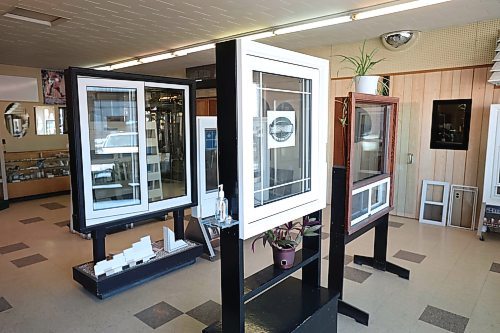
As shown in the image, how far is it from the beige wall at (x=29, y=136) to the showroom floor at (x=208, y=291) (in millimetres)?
3571

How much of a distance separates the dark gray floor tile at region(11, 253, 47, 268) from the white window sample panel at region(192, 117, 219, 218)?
6.04 feet

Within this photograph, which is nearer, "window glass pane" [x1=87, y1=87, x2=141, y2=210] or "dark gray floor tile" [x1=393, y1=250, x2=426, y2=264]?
"window glass pane" [x1=87, y1=87, x2=141, y2=210]

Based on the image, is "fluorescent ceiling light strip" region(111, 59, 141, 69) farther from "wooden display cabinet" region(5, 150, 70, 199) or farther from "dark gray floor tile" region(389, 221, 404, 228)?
"dark gray floor tile" region(389, 221, 404, 228)

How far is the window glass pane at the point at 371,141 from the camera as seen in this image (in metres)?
3.04

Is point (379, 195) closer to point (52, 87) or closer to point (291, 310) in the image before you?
point (291, 310)

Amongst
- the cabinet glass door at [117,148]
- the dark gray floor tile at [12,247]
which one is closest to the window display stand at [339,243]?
the cabinet glass door at [117,148]

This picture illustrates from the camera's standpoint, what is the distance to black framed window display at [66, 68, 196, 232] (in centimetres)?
300

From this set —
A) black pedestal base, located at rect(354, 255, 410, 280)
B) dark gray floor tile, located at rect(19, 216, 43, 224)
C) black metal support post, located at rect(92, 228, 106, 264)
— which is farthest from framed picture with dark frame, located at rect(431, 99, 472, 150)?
dark gray floor tile, located at rect(19, 216, 43, 224)

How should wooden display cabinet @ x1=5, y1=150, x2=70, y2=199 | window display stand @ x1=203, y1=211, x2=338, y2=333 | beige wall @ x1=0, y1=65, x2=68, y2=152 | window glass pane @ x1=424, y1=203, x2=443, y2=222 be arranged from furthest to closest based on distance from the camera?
1. beige wall @ x1=0, y1=65, x2=68, y2=152
2. wooden display cabinet @ x1=5, y1=150, x2=70, y2=199
3. window glass pane @ x1=424, y1=203, x2=443, y2=222
4. window display stand @ x1=203, y1=211, x2=338, y2=333

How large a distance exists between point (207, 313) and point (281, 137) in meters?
1.70

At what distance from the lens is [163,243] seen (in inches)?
156

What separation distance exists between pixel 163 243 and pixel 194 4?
2.78 meters

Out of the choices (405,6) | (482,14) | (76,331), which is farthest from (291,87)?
(482,14)

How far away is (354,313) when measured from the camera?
2.74m
